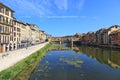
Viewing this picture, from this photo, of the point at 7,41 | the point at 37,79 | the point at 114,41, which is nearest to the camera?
the point at 37,79

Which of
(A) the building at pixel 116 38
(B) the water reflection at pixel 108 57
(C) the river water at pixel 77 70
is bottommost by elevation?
(C) the river water at pixel 77 70

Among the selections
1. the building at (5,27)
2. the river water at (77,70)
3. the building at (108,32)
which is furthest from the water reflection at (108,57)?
the building at (108,32)

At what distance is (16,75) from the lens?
31.2 metres

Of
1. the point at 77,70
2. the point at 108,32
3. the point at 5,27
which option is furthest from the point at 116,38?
the point at 77,70

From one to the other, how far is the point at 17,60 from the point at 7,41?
86.6 feet

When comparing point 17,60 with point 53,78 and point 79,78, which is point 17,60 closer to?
point 53,78

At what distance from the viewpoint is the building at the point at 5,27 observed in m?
59.7

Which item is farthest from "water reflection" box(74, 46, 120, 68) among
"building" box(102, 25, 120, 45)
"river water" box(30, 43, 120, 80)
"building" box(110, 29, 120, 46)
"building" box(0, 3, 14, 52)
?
"building" box(102, 25, 120, 45)

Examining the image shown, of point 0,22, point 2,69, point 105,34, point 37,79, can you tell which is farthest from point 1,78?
point 105,34

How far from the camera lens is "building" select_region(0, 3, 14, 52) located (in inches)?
2349

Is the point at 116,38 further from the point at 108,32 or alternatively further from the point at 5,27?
the point at 5,27

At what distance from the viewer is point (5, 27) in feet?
207

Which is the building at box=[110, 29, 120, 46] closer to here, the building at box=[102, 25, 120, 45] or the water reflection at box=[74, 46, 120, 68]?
the building at box=[102, 25, 120, 45]

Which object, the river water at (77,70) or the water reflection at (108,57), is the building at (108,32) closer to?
the water reflection at (108,57)
